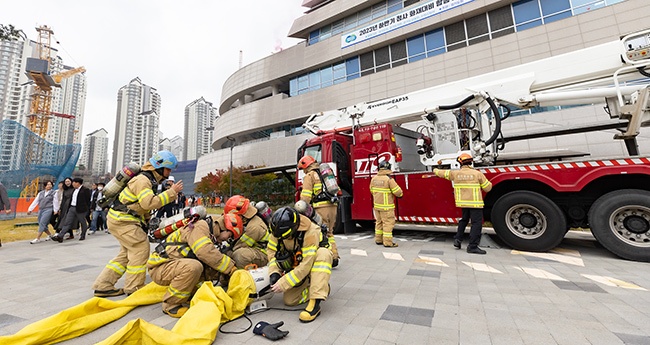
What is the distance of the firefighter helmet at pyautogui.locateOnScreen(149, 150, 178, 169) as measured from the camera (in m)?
3.42

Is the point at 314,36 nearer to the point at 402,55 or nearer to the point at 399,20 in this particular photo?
the point at 399,20

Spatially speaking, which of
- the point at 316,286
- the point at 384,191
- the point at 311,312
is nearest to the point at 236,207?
the point at 316,286

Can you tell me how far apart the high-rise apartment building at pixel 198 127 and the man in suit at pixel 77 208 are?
6790 cm

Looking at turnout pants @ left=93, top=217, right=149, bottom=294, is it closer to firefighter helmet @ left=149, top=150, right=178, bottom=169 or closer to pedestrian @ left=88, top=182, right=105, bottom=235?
firefighter helmet @ left=149, top=150, right=178, bottom=169

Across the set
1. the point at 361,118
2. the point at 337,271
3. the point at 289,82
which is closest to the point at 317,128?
the point at 361,118

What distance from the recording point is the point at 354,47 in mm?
21234

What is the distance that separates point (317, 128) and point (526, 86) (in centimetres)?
528

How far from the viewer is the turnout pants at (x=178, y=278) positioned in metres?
2.55

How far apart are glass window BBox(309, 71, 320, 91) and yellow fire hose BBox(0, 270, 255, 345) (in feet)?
75.6

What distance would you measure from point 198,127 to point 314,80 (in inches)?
2270

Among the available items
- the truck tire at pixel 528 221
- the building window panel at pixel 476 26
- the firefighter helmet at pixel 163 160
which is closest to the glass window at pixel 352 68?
the building window panel at pixel 476 26

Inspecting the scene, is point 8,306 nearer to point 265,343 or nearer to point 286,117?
point 265,343

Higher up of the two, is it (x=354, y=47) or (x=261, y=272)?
(x=354, y=47)

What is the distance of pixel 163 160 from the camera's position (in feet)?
11.4
